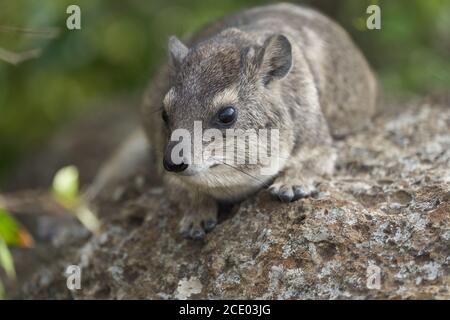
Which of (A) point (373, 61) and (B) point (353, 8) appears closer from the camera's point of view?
(B) point (353, 8)

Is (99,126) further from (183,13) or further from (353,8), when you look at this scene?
(353,8)

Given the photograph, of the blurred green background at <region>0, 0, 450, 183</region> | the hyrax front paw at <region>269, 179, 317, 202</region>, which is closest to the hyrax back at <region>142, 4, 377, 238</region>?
the hyrax front paw at <region>269, 179, 317, 202</region>

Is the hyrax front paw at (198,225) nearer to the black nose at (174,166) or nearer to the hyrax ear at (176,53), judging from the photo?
the black nose at (174,166)

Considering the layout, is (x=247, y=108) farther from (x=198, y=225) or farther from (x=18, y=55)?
(x=18, y=55)

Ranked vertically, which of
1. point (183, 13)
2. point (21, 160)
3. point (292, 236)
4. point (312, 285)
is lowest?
point (312, 285)

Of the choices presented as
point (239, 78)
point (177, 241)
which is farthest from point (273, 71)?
point (177, 241)

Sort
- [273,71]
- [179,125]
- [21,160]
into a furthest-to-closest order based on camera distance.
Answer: [21,160] → [273,71] → [179,125]

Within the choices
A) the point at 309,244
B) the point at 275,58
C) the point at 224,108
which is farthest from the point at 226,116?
the point at 309,244
